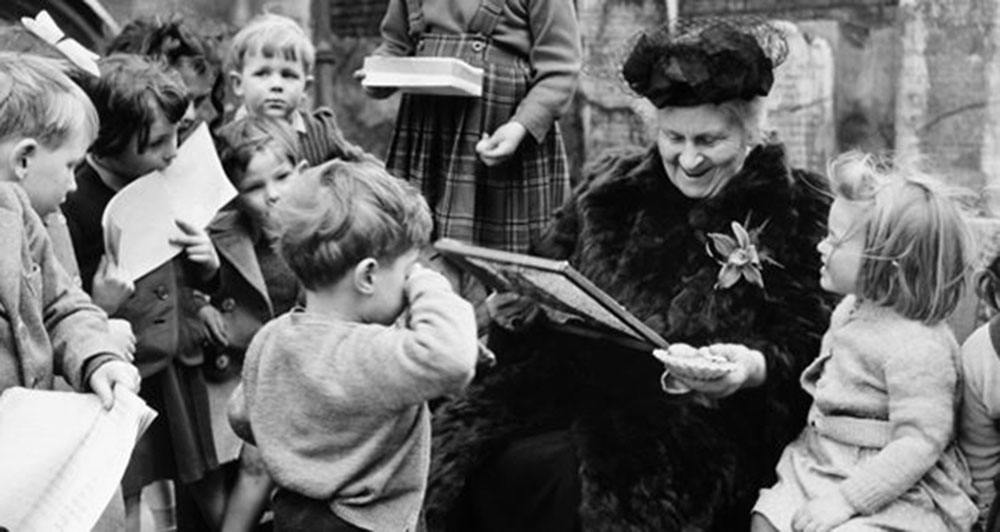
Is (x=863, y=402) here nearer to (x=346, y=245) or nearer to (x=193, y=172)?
(x=346, y=245)

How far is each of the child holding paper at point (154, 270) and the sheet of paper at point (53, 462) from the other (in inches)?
35.6

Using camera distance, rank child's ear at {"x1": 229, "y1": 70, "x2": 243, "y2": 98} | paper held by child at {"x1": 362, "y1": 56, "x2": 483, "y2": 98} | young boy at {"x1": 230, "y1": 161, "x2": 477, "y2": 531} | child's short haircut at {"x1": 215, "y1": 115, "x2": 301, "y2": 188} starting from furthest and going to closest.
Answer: child's ear at {"x1": 229, "y1": 70, "x2": 243, "y2": 98} < paper held by child at {"x1": 362, "y1": 56, "x2": 483, "y2": 98} < child's short haircut at {"x1": 215, "y1": 115, "x2": 301, "y2": 188} < young boy at {"x1": 230, "y1": 161, "x2": 477, "y2": 531}

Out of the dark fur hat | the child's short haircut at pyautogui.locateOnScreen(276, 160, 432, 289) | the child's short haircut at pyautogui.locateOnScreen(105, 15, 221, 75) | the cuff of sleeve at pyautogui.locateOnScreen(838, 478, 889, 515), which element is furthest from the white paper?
the cuff of sleeve at pyautogui.locateOnScreen(838, 478, 889, 515)

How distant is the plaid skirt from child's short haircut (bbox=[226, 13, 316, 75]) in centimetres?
36

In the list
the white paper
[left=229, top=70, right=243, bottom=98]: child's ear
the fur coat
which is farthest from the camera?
[left=229, top=70, right=243, bottom=98]: child's ear

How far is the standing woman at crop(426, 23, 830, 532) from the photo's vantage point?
14.7 feet

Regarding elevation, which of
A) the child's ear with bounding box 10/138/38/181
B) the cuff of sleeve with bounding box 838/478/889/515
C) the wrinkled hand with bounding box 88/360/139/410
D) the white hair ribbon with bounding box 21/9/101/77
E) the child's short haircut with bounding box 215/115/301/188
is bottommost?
the cuff of sleeve with bounding box 838/478/889/515

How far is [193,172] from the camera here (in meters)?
4.87

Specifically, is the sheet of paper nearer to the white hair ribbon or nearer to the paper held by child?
the white hair ribbon

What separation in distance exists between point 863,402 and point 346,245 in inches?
47.5

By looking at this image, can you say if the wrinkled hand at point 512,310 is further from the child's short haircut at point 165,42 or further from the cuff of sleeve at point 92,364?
the child's short haircut at point 165,42

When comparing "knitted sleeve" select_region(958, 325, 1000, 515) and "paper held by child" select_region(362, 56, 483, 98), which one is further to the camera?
"paper held by child" select_region(362, 56, 483, 98)

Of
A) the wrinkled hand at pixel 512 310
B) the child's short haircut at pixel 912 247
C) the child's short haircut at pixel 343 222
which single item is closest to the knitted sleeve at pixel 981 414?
the child's short haircut at pixel 912 247

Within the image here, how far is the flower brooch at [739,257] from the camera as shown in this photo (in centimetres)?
459
